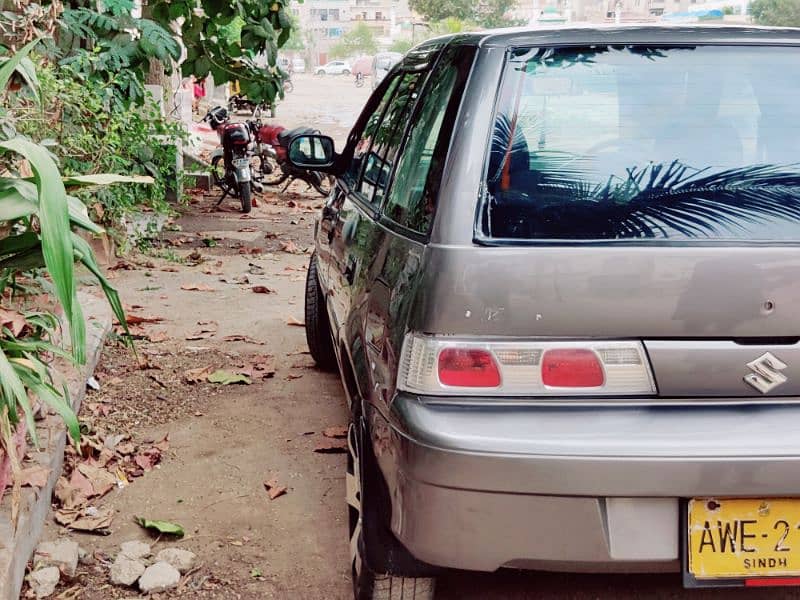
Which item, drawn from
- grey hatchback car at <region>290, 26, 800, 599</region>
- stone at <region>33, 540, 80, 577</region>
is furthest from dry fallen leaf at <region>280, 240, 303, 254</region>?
Result: grey hatchback car at <region>290, 26, 800, 599</region>

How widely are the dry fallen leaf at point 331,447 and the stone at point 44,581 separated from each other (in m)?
1.33

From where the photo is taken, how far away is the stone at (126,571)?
2.95 m

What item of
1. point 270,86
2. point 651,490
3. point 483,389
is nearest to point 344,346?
point 483,389

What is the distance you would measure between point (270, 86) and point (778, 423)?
753 centimetres

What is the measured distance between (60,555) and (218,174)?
8598 mm

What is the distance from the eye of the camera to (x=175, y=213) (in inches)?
381

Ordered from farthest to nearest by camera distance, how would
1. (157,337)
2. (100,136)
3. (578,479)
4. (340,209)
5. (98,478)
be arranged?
(100,136), (157,337), (340,209), (98,478), (578,479)

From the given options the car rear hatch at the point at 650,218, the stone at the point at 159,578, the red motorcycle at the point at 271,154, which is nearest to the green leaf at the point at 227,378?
the stone at the point at 159,578

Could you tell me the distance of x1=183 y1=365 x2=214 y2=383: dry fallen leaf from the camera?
4867mm

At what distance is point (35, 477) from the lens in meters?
3.11

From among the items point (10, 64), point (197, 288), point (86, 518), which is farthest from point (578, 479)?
point (197, 288)

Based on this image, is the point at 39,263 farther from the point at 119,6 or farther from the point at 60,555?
the point at 119,6

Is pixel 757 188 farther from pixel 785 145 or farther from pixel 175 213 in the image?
pixel 175 213

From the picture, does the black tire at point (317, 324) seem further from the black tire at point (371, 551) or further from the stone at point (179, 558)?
the black tire at point (371, 551)
